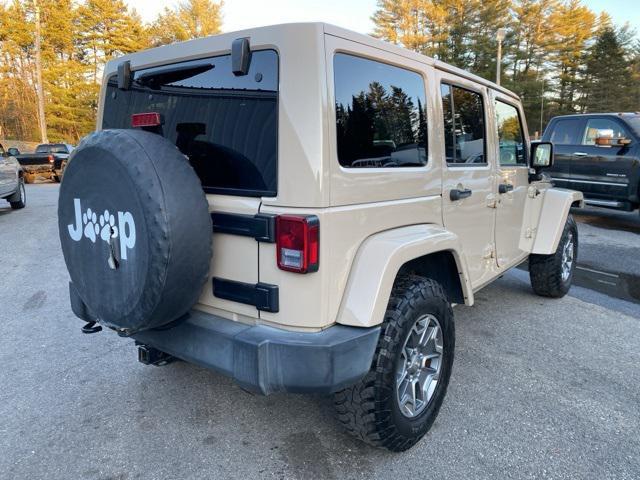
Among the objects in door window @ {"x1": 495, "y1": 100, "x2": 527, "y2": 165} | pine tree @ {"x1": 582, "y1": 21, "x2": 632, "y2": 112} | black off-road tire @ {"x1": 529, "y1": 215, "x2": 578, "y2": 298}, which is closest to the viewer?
door window @ {"x1": 495, "y1": 100, "x2": 527, "y2": 165}

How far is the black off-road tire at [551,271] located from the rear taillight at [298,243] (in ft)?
10.9

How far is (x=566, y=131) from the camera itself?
378 inches

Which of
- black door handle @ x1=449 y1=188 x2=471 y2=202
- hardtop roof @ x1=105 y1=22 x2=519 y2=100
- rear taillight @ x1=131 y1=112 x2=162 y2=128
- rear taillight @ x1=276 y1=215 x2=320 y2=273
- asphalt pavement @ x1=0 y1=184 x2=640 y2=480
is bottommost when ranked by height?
asphalt pavement @ x1=0 y1=184 x2=640 y2=480

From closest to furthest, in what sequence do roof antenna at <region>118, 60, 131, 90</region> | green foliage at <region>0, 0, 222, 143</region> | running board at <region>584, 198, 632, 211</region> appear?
roof antenna at <region>118, 60, 131, 90</region>
running board at <region>584, 198, 632, 211</region>
green foliage at <region>0, 0, 222, 143</region>

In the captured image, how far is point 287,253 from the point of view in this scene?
6.39ft

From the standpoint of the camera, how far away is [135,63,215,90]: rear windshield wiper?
7.49 ft

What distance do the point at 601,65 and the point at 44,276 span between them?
41589 millimetres

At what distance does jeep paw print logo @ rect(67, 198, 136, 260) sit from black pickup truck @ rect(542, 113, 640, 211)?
9156 mm

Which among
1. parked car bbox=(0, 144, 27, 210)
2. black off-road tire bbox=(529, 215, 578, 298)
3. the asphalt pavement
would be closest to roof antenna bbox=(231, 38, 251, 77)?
the asphalt pavement

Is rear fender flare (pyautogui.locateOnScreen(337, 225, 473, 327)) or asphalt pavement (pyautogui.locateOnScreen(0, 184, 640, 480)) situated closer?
rear fender flare (pyautogui.locateOnScreen(337, 225, 473, 327))

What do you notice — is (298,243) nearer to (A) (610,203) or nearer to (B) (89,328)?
(B) (89,328)

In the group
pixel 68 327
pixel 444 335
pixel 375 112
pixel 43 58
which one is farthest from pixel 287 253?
pixel 43 58

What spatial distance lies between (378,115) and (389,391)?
133cm

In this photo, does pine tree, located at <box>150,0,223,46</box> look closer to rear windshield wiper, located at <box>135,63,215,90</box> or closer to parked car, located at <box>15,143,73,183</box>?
parked car, located at <box>15,143,73,183</box>
